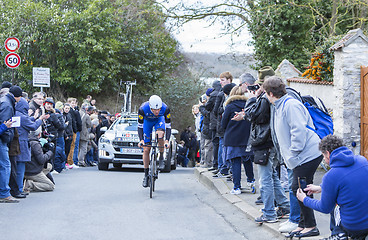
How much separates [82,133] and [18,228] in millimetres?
11190

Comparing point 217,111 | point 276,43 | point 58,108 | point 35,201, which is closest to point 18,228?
point 35,201

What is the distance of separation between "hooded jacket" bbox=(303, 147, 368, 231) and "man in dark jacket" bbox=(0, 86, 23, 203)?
6151mm

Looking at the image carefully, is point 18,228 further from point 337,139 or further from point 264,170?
point 337,139

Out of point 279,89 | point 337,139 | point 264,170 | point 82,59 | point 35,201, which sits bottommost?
point 35,201

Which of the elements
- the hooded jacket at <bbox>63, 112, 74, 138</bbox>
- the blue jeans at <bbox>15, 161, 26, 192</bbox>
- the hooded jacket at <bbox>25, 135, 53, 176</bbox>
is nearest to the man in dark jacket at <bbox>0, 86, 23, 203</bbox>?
the blue jeans at <bbox>15, 161, 26, 192</bbox>

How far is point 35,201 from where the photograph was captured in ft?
34.3

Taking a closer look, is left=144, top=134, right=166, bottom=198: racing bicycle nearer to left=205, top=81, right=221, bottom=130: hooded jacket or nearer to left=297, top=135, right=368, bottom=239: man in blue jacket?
left=205, top=81, right=221, bottom=130: hooded jacket

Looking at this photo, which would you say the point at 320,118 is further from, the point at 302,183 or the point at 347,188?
the point at 347,188

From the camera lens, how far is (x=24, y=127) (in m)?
10.6

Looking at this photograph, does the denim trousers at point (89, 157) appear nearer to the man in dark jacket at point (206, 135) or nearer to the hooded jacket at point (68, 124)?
the hooded jacket at point (68, 124)

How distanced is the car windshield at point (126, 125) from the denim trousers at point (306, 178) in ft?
37.6

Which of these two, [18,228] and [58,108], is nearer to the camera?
[18,228]

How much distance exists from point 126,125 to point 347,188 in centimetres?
1325

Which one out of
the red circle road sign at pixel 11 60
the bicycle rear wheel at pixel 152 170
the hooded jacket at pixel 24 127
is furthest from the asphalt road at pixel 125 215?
the red circle road sign at pixel 11 60
